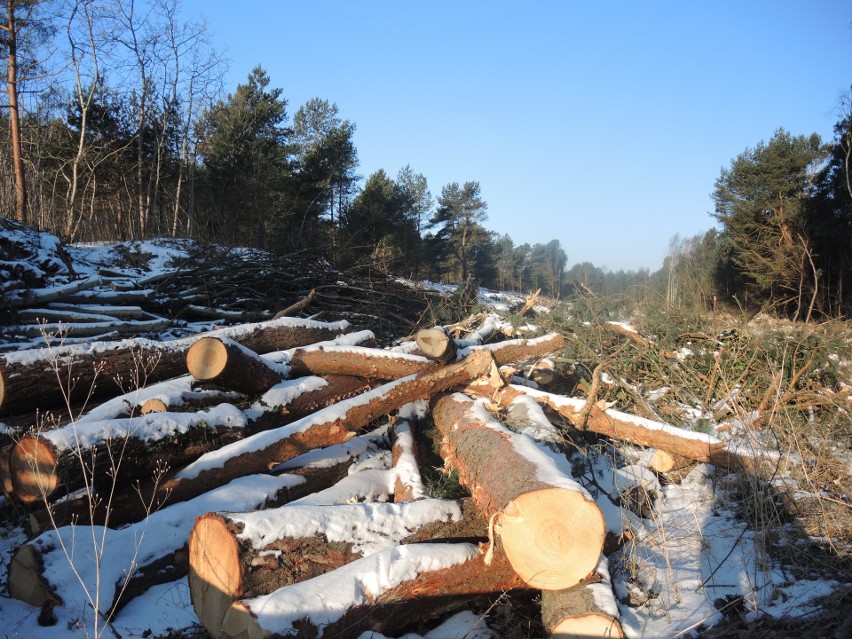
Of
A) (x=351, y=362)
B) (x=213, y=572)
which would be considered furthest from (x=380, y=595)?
(x=351, y=362)

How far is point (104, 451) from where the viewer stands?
10.8ft

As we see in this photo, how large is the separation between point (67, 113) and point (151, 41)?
509cm

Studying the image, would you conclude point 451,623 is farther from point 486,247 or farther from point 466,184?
point 486,247

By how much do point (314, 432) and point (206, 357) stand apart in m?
1.07

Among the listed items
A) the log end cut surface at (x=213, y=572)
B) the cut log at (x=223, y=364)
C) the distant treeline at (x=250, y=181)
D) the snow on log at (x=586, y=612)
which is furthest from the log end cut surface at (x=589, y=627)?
the distant treeline at (x=250, y=181)

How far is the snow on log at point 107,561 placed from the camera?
277cm

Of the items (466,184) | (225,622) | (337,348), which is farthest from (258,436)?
(466,184)

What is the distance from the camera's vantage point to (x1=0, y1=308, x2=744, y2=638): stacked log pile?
247 cm

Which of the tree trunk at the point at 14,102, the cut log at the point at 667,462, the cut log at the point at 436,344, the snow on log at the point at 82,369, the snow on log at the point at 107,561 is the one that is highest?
the tree trunk at the point at 14,102

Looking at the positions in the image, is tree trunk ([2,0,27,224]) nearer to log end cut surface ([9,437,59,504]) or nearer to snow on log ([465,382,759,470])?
log end cut surface ([9,437,59,504])

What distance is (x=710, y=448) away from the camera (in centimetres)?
421

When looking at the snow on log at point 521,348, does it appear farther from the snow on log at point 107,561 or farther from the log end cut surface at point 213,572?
the log end cut surface at point 213,572

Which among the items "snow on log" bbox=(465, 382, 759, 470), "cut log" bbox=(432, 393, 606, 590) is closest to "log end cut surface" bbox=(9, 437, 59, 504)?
"cut log" bbox=(432, 393, 606, 590)

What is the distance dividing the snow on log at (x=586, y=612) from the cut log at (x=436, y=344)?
2.72 meters
